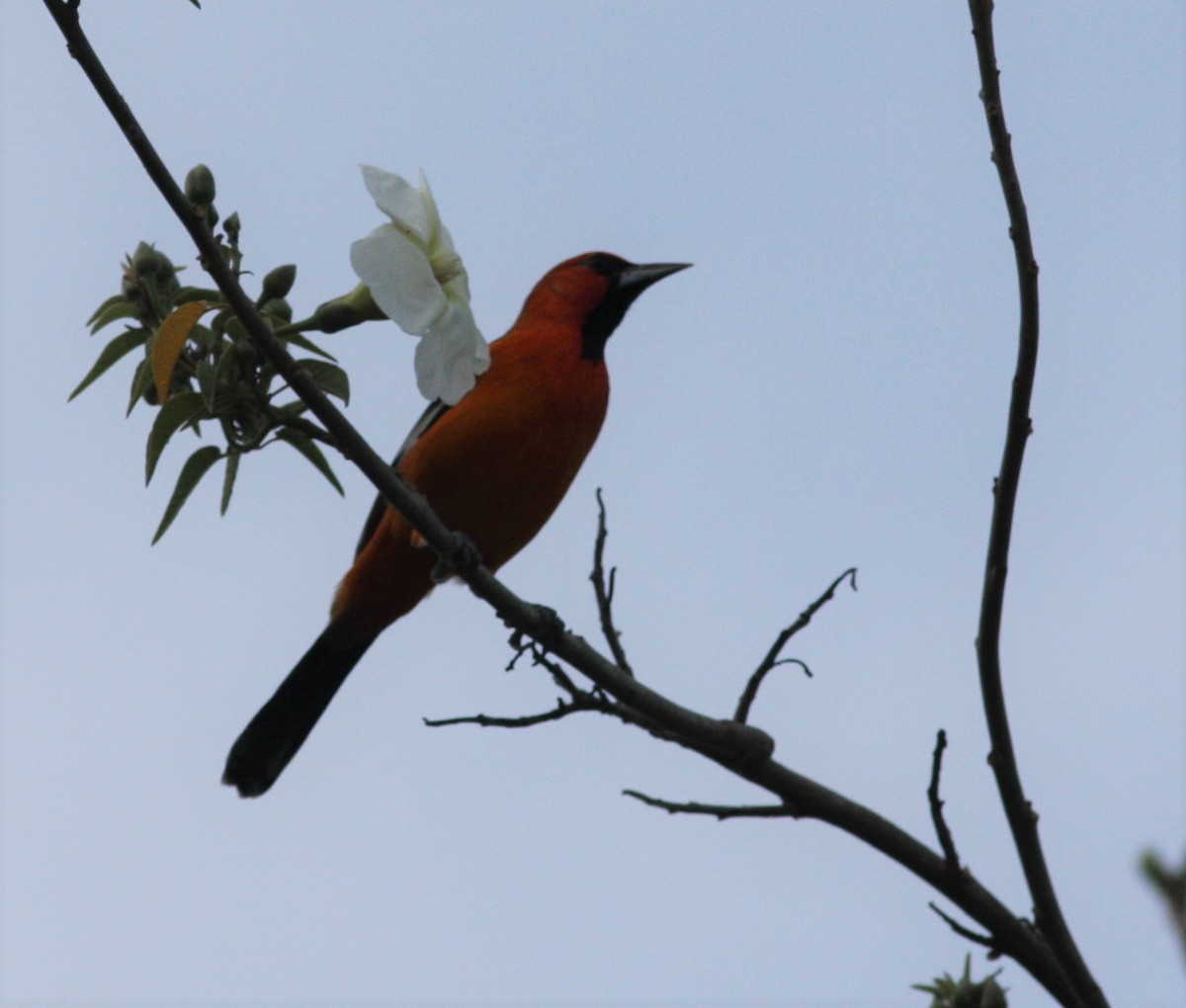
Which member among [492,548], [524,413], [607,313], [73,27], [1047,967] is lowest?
[1047,967]

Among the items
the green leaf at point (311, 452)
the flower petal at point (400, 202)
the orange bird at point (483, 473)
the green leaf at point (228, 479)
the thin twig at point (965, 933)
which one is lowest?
the thin twig at point (965, 933)

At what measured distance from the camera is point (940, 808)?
298 centimetres

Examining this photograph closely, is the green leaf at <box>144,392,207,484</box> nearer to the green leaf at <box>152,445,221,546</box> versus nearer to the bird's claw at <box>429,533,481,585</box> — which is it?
the green leaf at <box>152,445,221,546</box>

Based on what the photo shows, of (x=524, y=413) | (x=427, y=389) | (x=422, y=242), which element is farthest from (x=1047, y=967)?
(x=524, y=413)

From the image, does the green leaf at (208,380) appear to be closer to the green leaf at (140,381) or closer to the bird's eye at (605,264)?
the green leaf at (140,381)

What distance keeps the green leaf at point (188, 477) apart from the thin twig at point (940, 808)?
1.55 meters

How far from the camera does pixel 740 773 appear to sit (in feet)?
10.4

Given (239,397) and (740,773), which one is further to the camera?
(740,773)

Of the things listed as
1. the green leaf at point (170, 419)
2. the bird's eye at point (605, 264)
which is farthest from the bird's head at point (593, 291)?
the green leaf at point (170, 419)

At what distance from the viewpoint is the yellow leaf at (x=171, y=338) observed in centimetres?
256

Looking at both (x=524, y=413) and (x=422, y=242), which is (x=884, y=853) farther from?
(x=524, y=413)

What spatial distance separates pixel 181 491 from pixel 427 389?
51 centimetres

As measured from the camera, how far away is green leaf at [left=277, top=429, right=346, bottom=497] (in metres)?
2.82

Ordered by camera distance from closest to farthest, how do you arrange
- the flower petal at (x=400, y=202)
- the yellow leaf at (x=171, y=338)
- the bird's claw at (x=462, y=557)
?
the yellow leaf at (x=171, y=338), the flower petal at (x=400, y=202), the bird's claw at (x=462, y=557)
